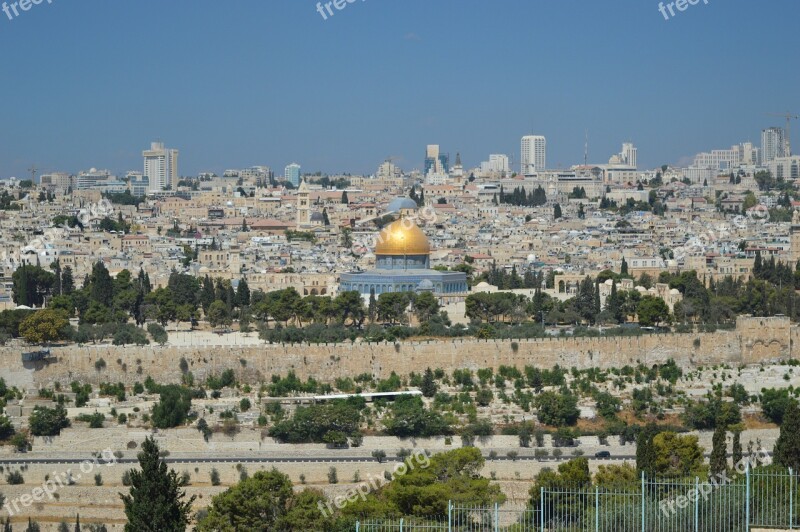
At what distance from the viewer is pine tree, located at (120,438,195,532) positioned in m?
23.4

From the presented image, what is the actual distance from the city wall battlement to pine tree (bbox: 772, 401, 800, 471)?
13.3 m

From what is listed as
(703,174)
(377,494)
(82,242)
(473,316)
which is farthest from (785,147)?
(377,494)

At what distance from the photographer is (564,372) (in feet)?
135

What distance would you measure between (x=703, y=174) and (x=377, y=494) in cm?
11842

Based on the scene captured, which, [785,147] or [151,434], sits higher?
[785,147]

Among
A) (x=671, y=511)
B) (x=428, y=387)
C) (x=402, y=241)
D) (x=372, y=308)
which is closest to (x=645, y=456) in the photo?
(x=671, y=511)

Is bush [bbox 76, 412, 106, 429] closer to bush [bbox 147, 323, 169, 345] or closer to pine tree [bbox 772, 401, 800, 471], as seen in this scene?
bush [bbox 147, 323, 169, 345]

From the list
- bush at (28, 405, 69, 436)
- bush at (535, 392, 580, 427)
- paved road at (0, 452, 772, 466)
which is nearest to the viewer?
paved road at (0, 452, 772, 466)

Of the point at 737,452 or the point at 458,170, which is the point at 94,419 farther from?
the point at 458,170

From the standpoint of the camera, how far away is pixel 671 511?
21672 millimetres

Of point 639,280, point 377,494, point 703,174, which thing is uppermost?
point 703,174

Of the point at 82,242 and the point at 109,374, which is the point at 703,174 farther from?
the point at 109,374

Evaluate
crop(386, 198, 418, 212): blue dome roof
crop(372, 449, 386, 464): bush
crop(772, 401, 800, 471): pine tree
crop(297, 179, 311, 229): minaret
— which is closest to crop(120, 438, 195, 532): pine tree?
crop(772, 401, 800, 471): pine tree

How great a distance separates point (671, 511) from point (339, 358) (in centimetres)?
2000
